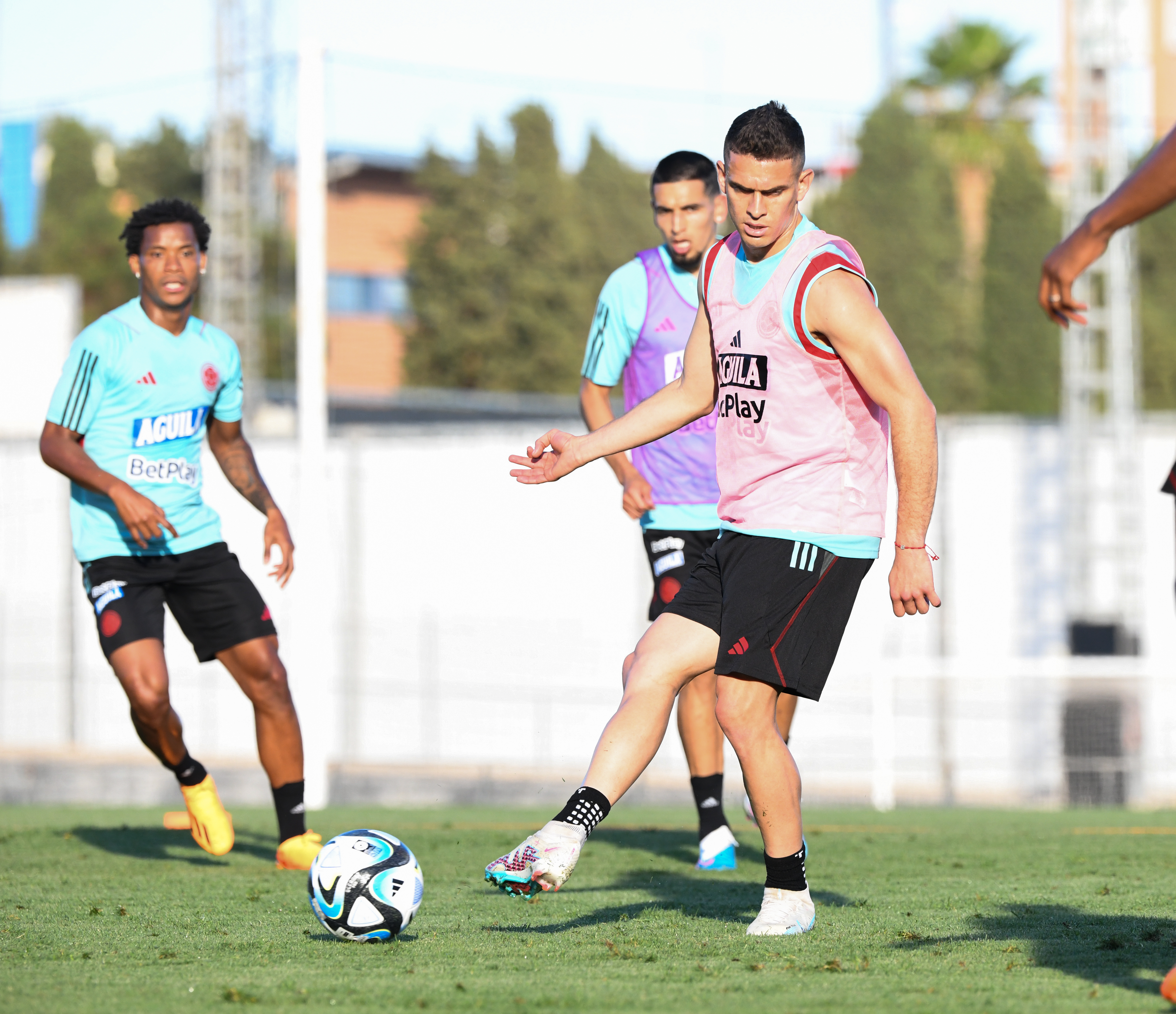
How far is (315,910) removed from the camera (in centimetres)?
462

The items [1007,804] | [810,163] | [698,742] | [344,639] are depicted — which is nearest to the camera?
[698,742]

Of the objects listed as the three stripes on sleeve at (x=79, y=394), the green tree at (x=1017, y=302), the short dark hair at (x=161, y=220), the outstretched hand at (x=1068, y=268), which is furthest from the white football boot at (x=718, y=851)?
the green tree at (x=1017, y=302)

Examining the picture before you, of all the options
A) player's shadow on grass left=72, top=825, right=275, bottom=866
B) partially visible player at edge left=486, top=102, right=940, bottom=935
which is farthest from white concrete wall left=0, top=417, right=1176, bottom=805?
partially visible player at edge left=486, top=102, right=940, bottom=935

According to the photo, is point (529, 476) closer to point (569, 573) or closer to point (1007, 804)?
point (1007, 804)

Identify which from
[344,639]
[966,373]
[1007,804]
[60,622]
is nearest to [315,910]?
[1007,804]

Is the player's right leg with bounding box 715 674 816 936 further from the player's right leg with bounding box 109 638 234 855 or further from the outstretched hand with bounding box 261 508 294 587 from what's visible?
the outstretched hand with bounding box 261 508 294 587

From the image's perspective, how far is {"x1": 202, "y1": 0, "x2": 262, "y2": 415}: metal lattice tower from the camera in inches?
865

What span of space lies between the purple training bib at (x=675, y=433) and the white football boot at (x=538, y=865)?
97.9 inches

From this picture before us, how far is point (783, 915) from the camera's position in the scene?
4.65 meters

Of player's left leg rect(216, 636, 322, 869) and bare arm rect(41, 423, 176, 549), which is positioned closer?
bare arm rect(41, 423, 176, 549)

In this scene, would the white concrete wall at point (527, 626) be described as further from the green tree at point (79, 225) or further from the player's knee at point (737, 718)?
the green tree at point (79, 225)

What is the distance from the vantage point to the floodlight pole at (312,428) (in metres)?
10.6

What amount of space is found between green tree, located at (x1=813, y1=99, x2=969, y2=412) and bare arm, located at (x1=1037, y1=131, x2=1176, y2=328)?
2611 centimetres

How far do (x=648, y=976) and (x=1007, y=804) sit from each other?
32.9 ft
